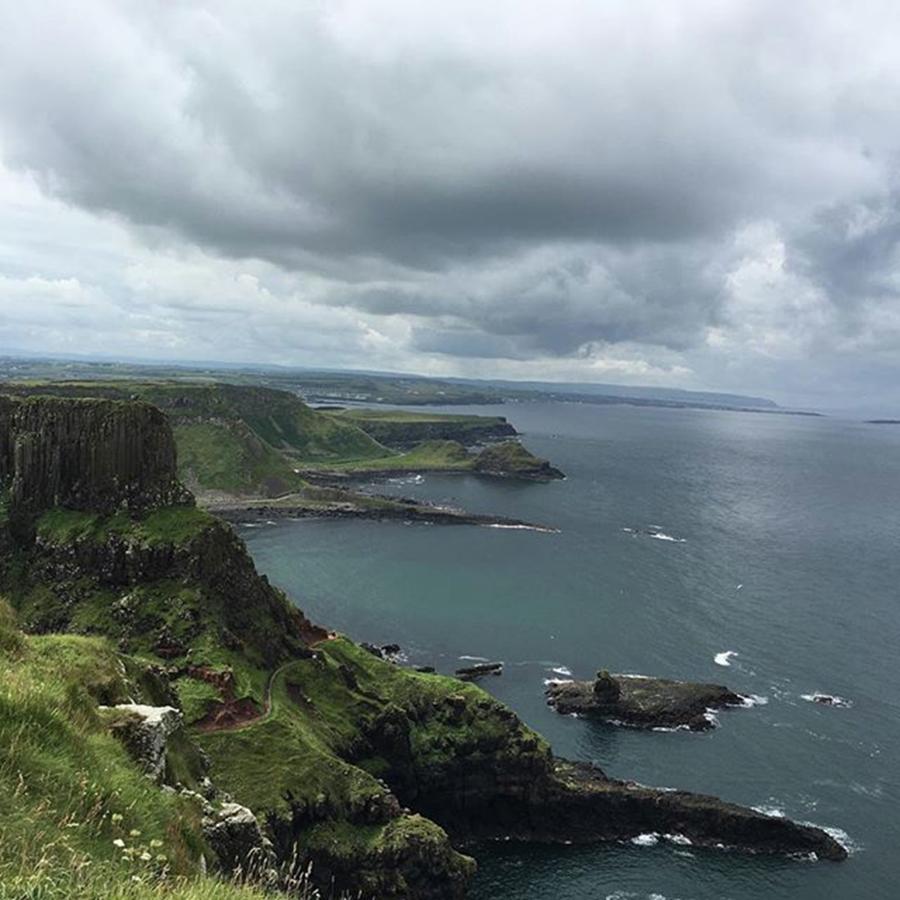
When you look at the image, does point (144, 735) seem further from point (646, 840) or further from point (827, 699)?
point (827, 699)

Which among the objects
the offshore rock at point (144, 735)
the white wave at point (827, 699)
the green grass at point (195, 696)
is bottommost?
the white wave at point (827, 699)

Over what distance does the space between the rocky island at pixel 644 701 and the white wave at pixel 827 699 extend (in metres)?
10.3

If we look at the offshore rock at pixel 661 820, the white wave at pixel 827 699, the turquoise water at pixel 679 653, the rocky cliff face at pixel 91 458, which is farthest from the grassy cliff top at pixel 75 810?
the white wave at pixel 827 699

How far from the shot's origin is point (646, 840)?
79.4 metres

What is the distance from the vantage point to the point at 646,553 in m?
192

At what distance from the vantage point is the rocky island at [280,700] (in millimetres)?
62469

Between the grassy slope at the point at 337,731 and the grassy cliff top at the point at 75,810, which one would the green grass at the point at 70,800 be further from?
the grassy slope at the point at 337,731

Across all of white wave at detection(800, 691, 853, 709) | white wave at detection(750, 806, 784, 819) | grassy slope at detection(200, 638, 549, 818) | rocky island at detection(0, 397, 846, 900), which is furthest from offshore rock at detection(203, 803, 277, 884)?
white wave at detection(800, 691, 853, 709)

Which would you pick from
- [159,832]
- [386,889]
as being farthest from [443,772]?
[159,832]

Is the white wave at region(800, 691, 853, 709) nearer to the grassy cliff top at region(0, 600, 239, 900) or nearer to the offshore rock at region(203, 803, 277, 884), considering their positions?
the offshore rock at region(203, 803, 277, 884)

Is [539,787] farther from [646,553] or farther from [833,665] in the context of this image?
[646,553]

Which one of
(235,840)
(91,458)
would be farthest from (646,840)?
(91,458)

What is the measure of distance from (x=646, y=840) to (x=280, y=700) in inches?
1574

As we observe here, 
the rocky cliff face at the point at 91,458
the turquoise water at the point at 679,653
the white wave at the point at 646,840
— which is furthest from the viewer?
the rocky cliff face at the point at 91,458
